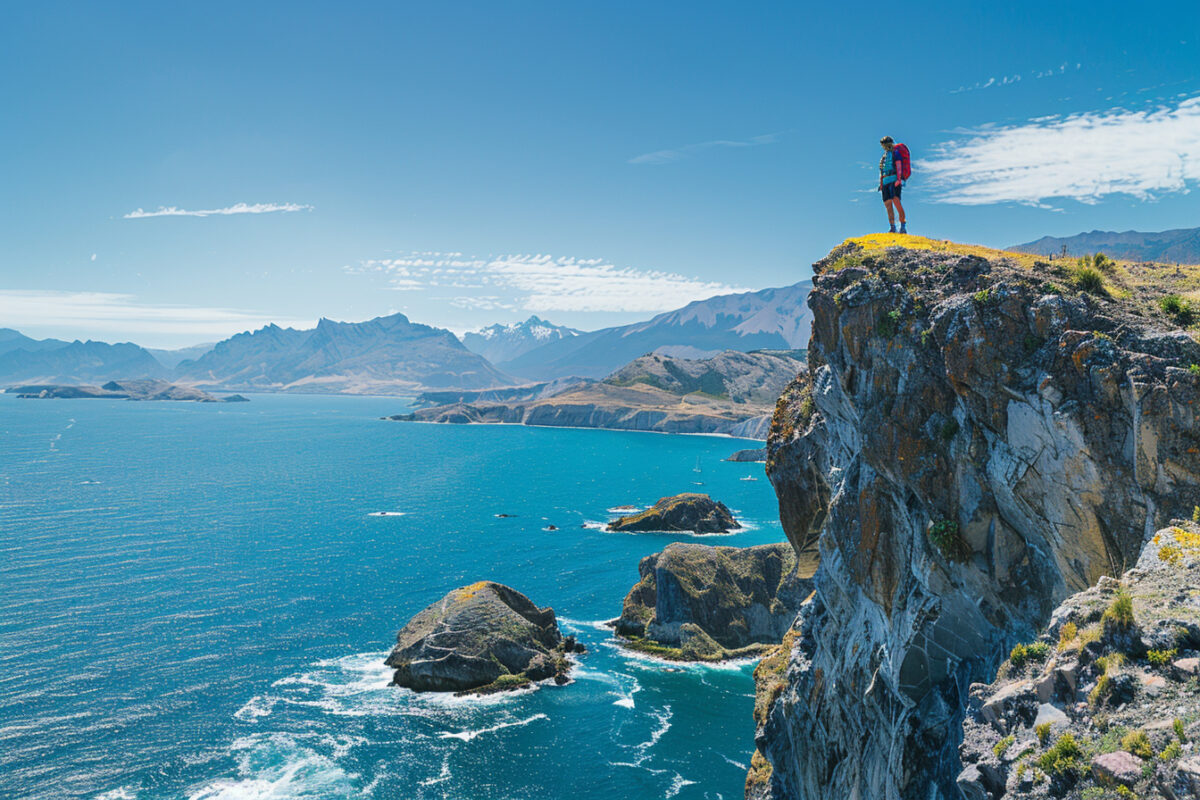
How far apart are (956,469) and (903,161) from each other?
14.4 meters

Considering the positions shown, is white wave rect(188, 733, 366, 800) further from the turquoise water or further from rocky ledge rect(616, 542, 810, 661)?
A: rocky ledge rect(616, 542, 810, 661)

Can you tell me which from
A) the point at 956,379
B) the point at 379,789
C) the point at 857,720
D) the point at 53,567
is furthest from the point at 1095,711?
the point at 53,567

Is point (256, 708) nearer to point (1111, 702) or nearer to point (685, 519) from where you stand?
point (1111, 702)

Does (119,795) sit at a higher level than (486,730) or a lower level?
higher

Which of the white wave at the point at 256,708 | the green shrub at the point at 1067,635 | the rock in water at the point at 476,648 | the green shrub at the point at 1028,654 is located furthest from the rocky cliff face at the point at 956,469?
the white wave at the point at 256,708

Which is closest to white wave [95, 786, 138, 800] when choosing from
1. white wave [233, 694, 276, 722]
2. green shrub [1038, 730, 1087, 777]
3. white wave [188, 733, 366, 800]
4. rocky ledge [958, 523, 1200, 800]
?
white wave [188, 733, 366, 800]

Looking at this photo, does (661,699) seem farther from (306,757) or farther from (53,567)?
(53,567)

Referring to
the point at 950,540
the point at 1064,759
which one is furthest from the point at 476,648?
the point at 1064,759

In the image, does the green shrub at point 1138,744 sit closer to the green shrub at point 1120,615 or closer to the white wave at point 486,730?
the green shrub at point 1120,615

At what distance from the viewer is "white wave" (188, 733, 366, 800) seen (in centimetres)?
5181

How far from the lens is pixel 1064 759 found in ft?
40.6

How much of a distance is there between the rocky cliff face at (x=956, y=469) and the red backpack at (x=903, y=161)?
109 inches

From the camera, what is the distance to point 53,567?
321 ft

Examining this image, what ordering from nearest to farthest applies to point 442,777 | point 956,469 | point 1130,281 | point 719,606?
point 1130,281 → point 956,469 → point 442,777 → point 719,606
